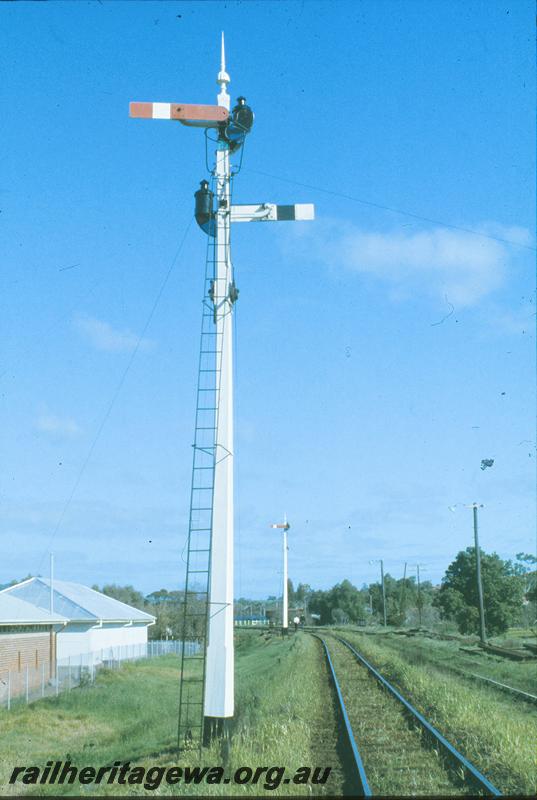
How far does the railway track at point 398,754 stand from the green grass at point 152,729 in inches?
19.4

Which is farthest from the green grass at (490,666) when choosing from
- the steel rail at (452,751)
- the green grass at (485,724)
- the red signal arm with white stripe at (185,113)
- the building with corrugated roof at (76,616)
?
the red signal arm with white stripe at (185,113)

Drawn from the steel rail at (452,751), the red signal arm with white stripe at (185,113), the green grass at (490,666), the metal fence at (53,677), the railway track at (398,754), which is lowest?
the metal fence at (53,677)

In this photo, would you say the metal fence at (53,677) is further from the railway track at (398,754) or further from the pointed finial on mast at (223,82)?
the pointed finial on mast at (223,82)

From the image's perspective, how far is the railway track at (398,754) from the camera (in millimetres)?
8734

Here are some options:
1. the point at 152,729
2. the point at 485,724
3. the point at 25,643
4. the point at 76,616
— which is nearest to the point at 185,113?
the point at 485,724

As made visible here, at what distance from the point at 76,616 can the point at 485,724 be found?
28.7 meters

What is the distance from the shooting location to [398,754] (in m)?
10.6

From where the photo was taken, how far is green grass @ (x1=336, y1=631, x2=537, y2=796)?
928 cm

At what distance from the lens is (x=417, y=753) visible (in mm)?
10609

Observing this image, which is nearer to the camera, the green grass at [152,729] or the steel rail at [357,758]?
the steel rail at [357,758]

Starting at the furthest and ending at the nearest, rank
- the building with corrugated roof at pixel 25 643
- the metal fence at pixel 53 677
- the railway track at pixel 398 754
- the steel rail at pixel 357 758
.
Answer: the building with corrugated roof at pixel 25 643 → the metal fence at pixel 53 677 → the railway track at pixel 398 754 → the steel rail at pixel 357 758

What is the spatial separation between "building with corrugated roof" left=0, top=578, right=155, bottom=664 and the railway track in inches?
782

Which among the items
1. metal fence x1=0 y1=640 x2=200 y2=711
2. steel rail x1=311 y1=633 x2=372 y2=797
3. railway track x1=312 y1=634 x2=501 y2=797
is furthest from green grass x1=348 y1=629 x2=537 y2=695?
metal fence x1=0 y1=640 x2=200 y2=711

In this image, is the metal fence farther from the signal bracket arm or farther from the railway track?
the signal bracket arm
